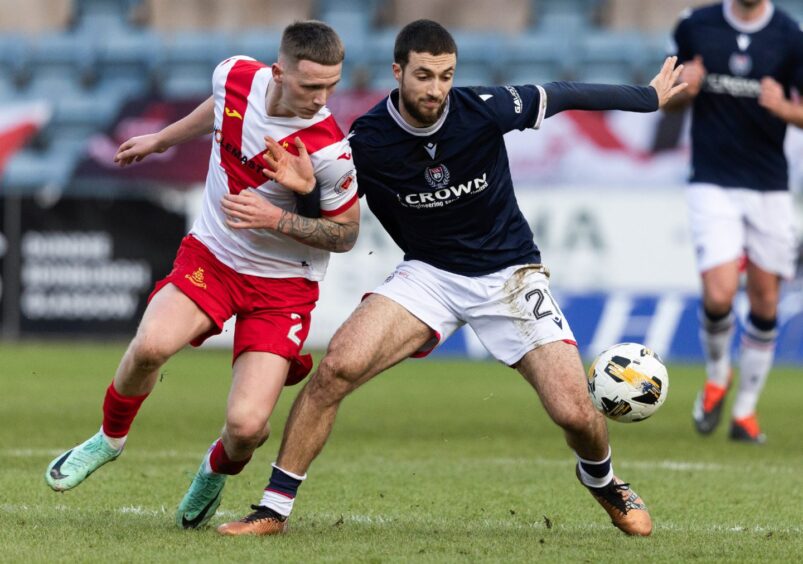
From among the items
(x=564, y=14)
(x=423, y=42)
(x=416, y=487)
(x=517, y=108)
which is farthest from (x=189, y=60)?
(x=423, y=42)

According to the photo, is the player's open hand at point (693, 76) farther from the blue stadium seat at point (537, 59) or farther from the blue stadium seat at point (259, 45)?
the blue stadium seat at point (259, 45)

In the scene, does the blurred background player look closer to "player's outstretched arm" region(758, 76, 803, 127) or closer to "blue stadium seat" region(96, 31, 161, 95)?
"player's outstretched arm" region(758, 76, 803, 127)

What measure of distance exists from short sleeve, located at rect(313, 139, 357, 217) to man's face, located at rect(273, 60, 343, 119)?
0.18 metres

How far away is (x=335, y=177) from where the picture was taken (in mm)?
5676

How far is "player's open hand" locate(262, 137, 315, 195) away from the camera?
5512 mm

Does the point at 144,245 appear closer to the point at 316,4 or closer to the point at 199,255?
the point at 316,4

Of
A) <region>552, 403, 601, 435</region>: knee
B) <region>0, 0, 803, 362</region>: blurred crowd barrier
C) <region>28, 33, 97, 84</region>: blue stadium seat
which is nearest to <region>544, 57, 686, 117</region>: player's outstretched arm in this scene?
<region>552, 403, 601, 435</region>: knee

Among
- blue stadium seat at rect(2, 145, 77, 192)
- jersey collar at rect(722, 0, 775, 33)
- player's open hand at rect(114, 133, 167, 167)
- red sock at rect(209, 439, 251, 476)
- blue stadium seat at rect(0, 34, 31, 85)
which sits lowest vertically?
blue stadium seat at rect(2, 145, 77, 192)

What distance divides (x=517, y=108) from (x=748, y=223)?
156 inches

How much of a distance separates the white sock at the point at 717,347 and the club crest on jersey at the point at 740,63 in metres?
1.58

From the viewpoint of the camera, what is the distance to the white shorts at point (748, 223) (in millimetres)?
9242

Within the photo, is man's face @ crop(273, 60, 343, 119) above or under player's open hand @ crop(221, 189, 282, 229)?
above

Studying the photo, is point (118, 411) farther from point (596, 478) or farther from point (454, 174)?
point (596, 478)

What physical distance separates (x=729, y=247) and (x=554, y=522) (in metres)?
3.69
